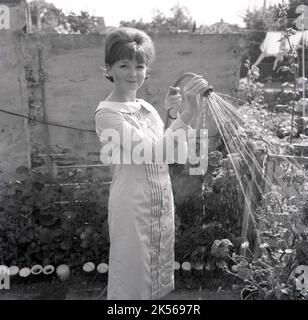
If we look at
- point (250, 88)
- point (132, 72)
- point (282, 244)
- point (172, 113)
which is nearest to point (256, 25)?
point (250, 88)

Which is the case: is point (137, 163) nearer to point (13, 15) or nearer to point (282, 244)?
point (282, 244)

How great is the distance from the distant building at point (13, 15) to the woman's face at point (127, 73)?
2.14 metres

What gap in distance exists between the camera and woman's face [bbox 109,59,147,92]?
1979 millimetres

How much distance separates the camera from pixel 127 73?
6.50 feet

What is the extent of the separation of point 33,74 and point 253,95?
117 inches

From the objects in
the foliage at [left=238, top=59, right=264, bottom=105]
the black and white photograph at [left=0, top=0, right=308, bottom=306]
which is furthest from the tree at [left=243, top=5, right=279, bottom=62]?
the black and white photograph at [left=0, top=0, right=308, bottom=306]

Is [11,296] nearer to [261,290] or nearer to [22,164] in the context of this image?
[22,164]

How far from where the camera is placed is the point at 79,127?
4016mm

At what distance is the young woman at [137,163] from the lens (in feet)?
6.18

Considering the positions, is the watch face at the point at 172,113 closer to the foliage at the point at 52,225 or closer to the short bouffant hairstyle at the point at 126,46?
the short bouffant hairstyle at the point at 126,46

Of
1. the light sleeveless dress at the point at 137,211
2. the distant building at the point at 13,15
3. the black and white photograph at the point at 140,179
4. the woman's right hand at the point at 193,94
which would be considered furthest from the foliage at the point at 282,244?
the distant building at the point at 13,15

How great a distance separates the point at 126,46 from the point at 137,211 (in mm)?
783

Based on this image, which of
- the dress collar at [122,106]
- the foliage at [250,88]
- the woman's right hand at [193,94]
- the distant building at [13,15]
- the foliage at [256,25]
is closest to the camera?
the woman's right hand at [193,94]

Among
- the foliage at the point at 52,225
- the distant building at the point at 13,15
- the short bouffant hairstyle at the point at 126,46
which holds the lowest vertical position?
the foliage at the point at 52,225
